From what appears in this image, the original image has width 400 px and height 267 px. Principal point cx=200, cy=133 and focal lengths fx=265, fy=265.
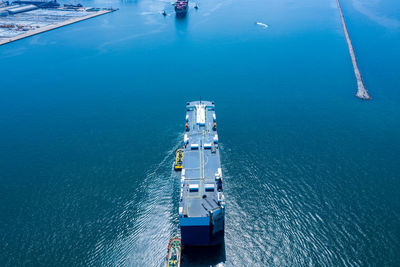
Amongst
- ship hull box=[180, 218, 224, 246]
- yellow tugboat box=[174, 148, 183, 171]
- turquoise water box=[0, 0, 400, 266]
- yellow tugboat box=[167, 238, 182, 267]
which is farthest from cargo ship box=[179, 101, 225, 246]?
yellow tugboat box=[174, 148, 183, 171]

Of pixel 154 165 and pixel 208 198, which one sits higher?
pixel 208 198

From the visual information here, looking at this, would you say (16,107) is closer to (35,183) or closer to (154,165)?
(35,183)

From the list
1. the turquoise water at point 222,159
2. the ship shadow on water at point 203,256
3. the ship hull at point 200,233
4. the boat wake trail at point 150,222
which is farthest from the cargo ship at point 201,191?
the boat wake trail at point 150,222

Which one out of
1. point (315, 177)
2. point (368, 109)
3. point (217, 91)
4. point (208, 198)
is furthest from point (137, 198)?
point (368, 109)

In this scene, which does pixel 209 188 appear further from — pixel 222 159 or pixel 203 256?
pixel 222 159

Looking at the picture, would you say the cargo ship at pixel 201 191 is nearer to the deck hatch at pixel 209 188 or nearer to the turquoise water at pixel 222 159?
the deck hatch at pixel 209 188

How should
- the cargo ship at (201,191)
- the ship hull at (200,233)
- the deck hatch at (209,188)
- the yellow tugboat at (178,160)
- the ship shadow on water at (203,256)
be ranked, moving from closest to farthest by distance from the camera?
the ship hull at (200,233) → the cargo ship at (201,191) → the ship shadow on water at (203,256) → the deck hatch at (209,188) → the yellow tugboat at (178,160)

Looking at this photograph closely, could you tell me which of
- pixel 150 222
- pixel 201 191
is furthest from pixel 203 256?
pixel 150 222
